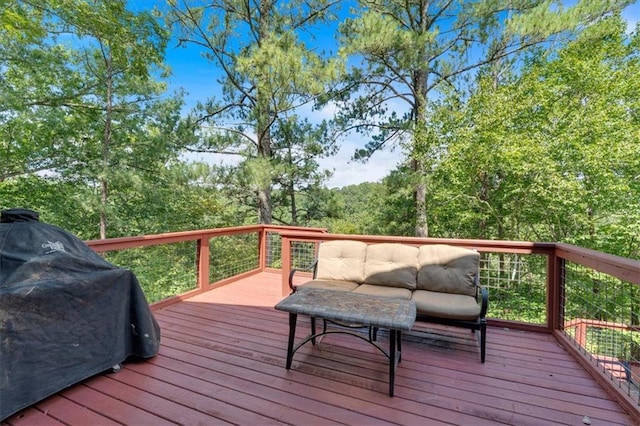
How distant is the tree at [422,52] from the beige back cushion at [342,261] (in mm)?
5701

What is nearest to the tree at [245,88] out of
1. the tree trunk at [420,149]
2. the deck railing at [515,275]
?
the deck railing at [515,275]

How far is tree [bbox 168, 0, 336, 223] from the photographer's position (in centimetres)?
802

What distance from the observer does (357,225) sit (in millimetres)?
11586

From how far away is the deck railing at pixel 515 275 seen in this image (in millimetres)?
2291

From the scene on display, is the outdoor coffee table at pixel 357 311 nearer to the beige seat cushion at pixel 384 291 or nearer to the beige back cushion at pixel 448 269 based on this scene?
the beige seat cushion at pixel 384 291

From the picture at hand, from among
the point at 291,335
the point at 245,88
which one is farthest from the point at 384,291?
the point at 245,88

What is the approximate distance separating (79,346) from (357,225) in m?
10.0

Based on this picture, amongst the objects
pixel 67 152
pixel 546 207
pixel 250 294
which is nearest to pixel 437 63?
pixel 546 207

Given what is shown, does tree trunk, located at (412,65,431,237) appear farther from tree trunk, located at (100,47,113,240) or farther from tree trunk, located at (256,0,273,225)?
tree trunk, located at (100,47,113,240)

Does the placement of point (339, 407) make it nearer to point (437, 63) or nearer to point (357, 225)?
point (437, 63)

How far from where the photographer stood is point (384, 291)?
9.64 ft

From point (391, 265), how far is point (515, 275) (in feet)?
9.52

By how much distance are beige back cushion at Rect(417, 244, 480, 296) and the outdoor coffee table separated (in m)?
0.79

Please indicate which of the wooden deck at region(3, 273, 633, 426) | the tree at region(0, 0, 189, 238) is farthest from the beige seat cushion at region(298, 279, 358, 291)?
the tree at region(0, 0, 189, 238)
